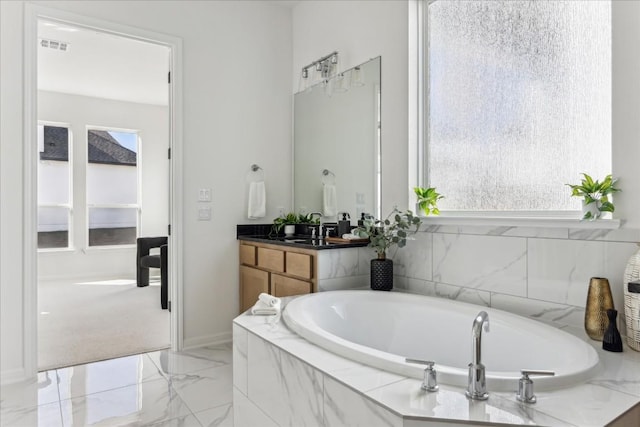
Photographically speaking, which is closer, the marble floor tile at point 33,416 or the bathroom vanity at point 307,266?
the marble floor tile at point 33,416

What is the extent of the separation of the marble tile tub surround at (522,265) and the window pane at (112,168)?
17.5 feet

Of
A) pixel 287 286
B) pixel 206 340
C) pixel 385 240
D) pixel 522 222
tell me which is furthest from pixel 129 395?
pixel 522 222

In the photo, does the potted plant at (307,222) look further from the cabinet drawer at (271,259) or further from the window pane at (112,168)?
the window pane at (112,168)

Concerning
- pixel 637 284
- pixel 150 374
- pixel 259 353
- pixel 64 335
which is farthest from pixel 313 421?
pixel 64 335

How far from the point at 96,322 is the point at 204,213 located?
1663 millimetres

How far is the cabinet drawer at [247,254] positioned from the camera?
317cm

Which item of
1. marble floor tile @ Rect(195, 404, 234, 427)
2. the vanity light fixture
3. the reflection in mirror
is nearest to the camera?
marble floor tile @ Rect(195, 404, 234, 427)

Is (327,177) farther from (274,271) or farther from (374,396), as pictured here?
(374,396)

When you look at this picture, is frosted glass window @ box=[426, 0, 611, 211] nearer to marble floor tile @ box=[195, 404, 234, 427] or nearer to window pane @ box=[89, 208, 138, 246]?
marble floor tile @ box=[195, 404, 234, 427]

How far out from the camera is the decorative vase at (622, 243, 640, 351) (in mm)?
1440

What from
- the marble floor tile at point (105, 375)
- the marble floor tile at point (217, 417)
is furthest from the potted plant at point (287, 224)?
the marble floor tile at point (217, 417)

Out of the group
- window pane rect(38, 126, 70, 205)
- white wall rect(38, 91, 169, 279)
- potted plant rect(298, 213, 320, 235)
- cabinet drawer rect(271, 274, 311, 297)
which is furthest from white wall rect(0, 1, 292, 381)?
window pane rect(38, 126, 70, 205)

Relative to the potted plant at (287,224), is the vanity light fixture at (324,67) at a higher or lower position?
higher

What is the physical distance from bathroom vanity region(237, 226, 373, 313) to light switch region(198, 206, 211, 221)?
48cm
